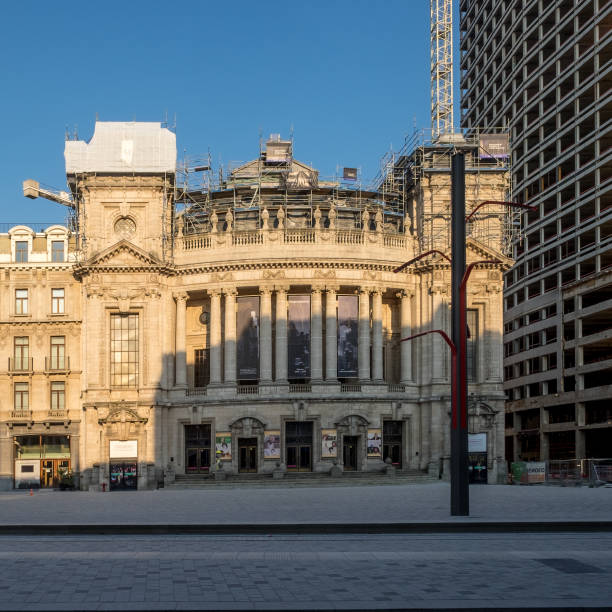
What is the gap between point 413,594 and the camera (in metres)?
16.7

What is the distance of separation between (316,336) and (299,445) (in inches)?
357

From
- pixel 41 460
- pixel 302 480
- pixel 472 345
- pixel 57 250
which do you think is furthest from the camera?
pixel 57 250

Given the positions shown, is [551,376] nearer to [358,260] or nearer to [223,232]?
[358,260]

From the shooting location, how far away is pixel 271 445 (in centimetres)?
7600

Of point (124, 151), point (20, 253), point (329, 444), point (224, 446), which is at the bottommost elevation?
point (224, 446)

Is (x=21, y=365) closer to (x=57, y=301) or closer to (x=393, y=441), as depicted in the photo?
(x=57, y=301)

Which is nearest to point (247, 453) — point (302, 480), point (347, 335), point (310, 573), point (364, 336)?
point (302, 480)

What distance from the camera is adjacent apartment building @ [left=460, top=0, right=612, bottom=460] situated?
3770 inches

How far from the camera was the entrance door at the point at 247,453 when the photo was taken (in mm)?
76938

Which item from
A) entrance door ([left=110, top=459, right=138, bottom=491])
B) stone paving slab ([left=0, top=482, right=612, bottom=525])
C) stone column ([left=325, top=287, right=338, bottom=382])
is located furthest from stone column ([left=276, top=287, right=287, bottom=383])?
stone paving slab ([left=0, top=482, right=612, bottom=525])

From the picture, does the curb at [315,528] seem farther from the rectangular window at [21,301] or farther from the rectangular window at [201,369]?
the rectangular window at [21,301]

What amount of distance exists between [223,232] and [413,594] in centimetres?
6373

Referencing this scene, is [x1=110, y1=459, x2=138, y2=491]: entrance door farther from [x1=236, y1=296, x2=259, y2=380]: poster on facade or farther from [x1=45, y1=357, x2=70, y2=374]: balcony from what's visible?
[x1=236, y1=296, x2=259, y2=380]: poster on facade

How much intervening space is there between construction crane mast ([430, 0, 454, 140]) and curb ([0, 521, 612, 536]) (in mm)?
73939
